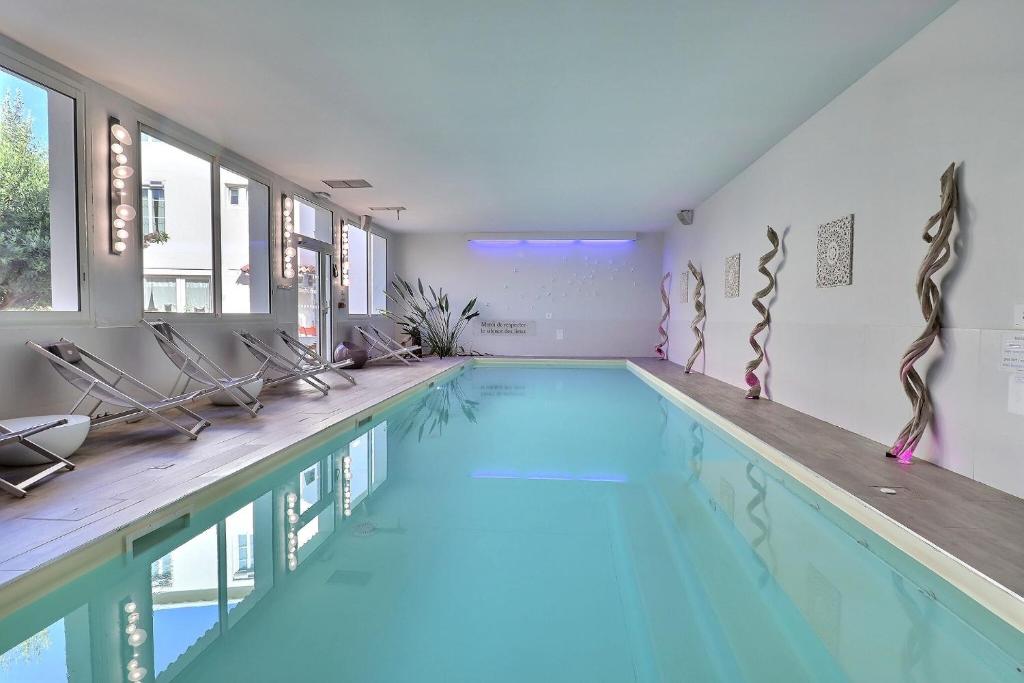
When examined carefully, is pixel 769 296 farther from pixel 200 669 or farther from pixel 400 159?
pixel 200 669

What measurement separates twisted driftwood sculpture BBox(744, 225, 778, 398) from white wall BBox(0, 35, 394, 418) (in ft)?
19.6

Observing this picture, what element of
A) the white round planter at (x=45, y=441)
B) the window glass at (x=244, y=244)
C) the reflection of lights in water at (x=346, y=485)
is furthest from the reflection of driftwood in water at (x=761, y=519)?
the window glass at (x=244, y=244)

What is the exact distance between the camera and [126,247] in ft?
16.2

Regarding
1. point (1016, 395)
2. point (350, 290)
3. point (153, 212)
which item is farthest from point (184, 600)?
point (350, 290)

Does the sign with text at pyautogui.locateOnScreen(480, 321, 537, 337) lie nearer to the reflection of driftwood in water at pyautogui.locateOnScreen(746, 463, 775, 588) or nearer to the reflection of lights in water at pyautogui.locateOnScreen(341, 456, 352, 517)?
the reflection of lights in water at pyautogui.locateOnScreen(341, 456, 352, 517)

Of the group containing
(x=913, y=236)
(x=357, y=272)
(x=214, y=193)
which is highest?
(x=214, y=193)

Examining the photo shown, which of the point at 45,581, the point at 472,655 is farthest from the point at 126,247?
the point at 472,655

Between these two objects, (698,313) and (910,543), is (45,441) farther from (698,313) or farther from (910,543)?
(698,313)

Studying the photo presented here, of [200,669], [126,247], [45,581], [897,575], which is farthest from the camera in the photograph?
[126,247]

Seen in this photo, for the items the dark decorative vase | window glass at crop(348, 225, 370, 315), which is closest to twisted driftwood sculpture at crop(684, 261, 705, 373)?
the dark decorative vase

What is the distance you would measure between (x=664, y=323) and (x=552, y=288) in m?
2.58

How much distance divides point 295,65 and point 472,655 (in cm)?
412

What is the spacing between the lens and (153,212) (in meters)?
5.62

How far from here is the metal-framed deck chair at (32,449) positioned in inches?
109
